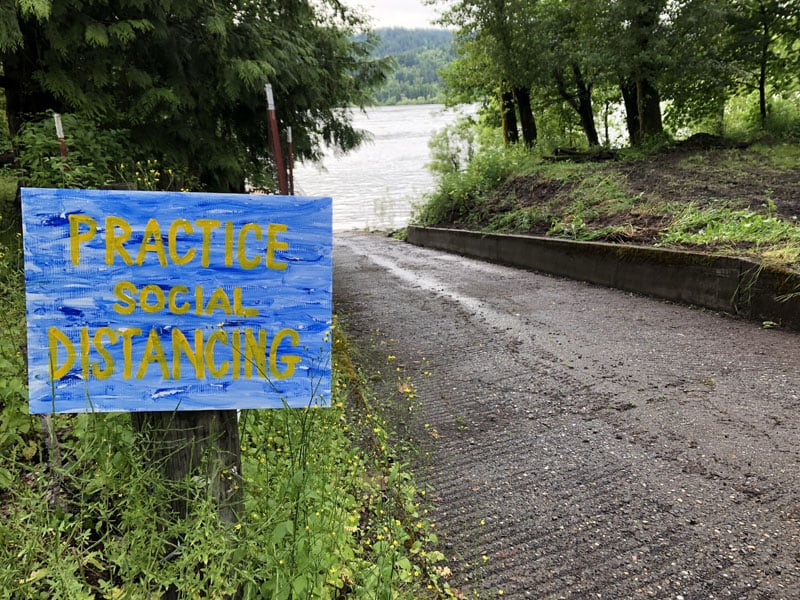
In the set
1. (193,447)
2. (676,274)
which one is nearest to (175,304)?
(193,447)

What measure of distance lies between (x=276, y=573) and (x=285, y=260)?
1.03m

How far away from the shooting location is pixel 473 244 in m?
11.9

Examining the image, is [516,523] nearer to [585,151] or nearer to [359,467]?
[359,467]

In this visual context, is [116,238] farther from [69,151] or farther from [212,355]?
[69,151]

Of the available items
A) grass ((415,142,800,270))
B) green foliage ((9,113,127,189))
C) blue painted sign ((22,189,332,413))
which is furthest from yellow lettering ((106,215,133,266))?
grass ((415,142,800,270))

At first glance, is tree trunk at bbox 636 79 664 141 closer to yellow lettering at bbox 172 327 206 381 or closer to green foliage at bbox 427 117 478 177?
green foliage at bbox 427 117 478 177

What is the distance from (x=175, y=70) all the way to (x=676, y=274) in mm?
6011

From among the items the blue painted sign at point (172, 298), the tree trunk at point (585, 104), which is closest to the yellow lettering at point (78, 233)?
the blue painted sign at point (172, 298)

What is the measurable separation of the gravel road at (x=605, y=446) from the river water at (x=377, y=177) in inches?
103

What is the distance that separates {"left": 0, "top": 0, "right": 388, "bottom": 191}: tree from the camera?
4.66 metres

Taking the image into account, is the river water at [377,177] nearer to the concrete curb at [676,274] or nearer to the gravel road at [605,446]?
the gravel road at [605,446]

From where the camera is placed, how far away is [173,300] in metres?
1.63

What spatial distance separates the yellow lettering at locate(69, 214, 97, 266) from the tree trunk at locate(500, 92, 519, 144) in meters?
19.1

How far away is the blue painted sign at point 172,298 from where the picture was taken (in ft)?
5.16
